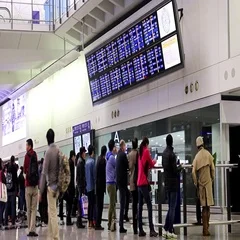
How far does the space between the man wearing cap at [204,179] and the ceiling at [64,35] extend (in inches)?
348

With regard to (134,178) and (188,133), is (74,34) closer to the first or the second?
(188,133)

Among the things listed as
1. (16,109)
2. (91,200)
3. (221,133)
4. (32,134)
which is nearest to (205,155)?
(91,200)

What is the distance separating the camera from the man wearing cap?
8586 millimetres

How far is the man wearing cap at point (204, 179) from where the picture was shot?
8.59m

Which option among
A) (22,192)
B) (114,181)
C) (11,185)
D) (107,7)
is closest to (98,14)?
(107,7)

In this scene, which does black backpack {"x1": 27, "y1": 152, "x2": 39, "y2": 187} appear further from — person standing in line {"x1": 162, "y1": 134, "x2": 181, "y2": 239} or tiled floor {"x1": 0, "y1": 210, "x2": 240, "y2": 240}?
person standing in line {"x1": 162, "y1": 134, "x2": 181, "y2": 239}

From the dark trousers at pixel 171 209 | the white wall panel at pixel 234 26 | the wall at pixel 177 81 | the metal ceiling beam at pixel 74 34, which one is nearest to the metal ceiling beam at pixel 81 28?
the metal ceiling beam at pixel 74 34

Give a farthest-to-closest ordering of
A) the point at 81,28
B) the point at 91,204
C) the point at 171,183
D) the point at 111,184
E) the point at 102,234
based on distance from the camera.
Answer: the point at 81,28 < the point at 91,204 < the point at 111,184 < the point at 102,234 < the point at 171,183

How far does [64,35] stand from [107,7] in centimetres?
305

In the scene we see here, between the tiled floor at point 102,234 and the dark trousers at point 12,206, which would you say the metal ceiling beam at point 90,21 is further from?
the tiled floor at point 102,234

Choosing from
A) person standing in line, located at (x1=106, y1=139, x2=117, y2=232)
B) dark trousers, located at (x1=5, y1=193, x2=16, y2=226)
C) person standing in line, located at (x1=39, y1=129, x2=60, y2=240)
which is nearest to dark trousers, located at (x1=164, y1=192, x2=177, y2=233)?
person standing in line, located at (x1=39, y1=129, x2=60, y2=240)

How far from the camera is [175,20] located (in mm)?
12320

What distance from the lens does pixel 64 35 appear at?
20141 mm

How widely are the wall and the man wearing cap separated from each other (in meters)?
3.50
